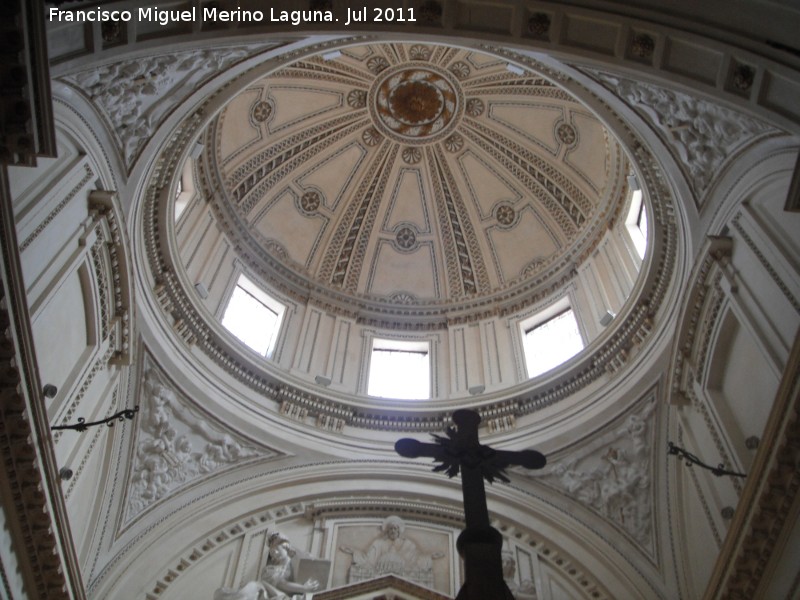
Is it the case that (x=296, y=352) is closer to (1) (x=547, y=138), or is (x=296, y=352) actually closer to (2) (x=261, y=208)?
(2) (x=261, y=208)

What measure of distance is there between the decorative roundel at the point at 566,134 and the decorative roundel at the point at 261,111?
7647mm

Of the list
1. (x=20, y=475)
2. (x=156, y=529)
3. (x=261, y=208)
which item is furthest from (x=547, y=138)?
(x=20, y=475)

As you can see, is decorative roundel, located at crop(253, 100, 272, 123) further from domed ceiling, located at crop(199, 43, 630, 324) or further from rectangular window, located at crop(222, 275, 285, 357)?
rectangular window, located at crop(222, 275, 285, 357)

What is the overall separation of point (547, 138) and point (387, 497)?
→ 11.4 m

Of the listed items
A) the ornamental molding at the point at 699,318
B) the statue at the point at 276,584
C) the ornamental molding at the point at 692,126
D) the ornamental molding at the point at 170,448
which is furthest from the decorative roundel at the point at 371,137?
the statue at the point at 276,584

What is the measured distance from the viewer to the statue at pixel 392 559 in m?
11.5

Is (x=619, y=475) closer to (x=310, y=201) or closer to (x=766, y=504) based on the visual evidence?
(x=766, y=504)

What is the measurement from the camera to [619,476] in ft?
40.3

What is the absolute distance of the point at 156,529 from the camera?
36.8ft

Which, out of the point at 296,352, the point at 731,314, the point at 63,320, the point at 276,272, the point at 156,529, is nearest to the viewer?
the point at 63,320

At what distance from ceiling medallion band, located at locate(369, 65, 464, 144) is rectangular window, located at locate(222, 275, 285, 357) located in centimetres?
A: 744

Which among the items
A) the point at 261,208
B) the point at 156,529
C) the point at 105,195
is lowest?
the point at 156,529

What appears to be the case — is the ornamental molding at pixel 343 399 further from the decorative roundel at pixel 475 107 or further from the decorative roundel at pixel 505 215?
the decorative roundel at pixel 475 107

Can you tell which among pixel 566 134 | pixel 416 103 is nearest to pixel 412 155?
pixel 416 103
